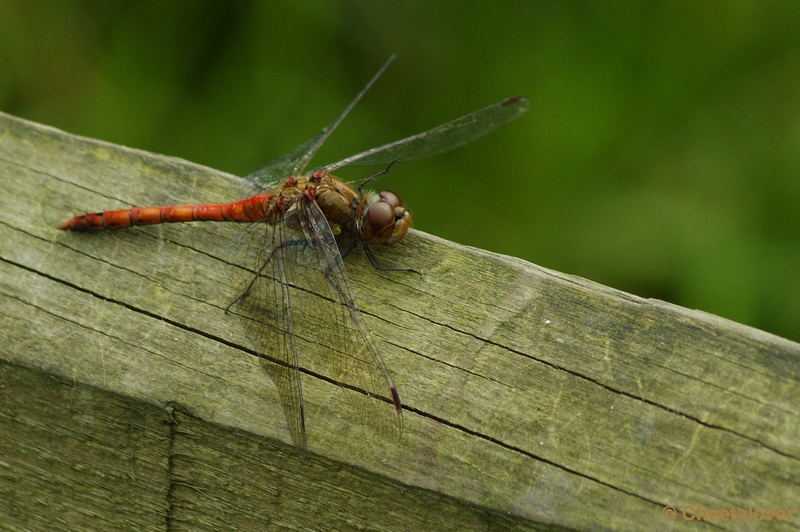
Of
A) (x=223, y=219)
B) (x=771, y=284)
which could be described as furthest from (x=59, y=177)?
(x=771, y=284)

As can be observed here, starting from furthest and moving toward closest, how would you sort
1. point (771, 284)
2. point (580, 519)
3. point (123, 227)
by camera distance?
point (771, 284)
point (123, 227)
point (580, 519)

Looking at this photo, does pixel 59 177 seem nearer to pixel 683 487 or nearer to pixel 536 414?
pixel 536 414

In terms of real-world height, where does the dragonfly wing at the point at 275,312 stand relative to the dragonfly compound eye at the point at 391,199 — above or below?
below

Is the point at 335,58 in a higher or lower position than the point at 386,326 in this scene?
higher

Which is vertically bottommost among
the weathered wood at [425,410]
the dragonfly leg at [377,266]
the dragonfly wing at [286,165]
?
the weathered wood at [425,410]

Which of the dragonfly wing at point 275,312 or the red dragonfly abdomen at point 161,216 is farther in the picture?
the red dragonfly abdomen at point 161,216

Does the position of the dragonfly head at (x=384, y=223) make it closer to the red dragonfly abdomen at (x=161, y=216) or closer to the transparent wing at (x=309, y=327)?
the transparent wing at (x=309, y=327)

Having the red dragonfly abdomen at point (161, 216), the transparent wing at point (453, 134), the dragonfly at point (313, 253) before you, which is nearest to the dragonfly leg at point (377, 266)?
the dragonfly at point (313, 253)

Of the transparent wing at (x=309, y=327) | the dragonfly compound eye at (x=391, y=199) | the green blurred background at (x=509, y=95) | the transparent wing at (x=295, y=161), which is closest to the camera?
the transparent wing at (x=309, y=327)
